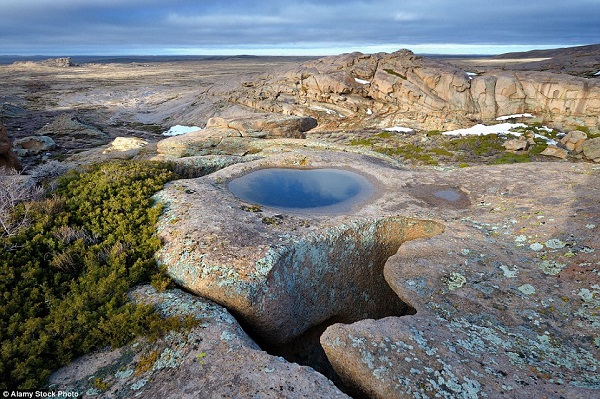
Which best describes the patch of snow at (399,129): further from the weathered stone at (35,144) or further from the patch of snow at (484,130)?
the weathered stone at (35,144)

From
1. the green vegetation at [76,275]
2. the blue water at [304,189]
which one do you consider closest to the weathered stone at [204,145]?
the blue water at [304,189]

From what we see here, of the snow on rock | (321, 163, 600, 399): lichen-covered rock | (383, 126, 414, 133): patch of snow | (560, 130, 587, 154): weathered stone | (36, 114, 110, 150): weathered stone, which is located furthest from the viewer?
(36, 114, 110, 150): weathered stone

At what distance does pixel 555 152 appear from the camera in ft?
143

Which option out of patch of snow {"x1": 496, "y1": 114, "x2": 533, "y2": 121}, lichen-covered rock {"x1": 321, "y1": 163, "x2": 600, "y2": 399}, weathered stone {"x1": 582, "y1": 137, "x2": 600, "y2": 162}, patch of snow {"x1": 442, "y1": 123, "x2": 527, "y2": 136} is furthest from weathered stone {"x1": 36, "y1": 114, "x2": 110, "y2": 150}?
weathered stone {"x1": 582, "y1": 137, "x2": 600, "y2": 162}

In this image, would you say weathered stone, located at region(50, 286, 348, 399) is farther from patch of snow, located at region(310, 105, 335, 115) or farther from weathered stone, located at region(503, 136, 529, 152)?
patch of snow, located at region(310, 105, 335, 115)

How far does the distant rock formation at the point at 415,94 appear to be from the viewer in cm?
5356

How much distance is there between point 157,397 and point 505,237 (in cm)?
1220

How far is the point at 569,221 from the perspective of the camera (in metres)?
12.6

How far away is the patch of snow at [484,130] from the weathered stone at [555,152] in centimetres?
896

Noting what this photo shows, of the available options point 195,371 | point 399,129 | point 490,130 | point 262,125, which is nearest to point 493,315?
point 195,371

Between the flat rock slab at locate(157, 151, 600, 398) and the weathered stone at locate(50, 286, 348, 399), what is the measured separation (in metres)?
1.34

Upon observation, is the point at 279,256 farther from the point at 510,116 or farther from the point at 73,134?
the point at 73,134

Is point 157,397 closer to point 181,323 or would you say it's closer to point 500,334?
point 181,323

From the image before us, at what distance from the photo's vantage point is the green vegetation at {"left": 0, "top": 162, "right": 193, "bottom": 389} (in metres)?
8.05
